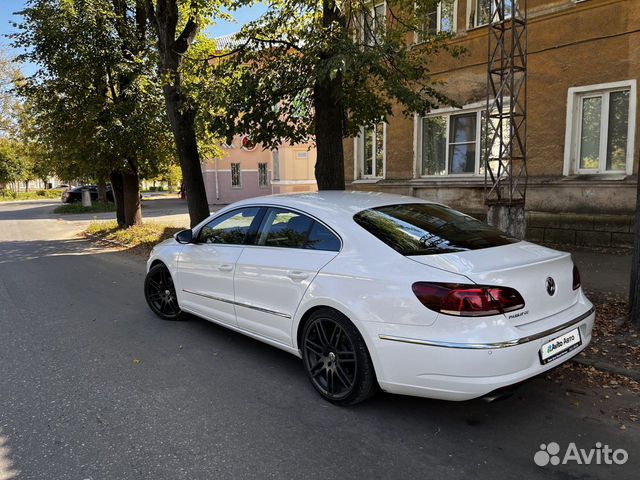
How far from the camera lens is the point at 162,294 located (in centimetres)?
595

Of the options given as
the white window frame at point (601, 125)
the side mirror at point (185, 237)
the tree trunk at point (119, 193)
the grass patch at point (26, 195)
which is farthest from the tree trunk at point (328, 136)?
the grass patch at point (26, 195)

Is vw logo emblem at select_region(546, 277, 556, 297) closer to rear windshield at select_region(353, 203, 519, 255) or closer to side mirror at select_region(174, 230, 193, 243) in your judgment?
rear windshield at select_region(353, 203, 519, 255)

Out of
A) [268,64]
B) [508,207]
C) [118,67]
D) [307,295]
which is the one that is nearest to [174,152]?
[118,67]

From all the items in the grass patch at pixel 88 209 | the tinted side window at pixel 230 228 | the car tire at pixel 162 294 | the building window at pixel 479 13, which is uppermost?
the building window at pixel 479 13

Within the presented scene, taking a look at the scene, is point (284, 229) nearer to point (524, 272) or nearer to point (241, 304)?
point (241, 304)

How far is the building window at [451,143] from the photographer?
467 inches

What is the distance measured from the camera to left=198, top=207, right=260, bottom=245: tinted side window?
475 centimetres

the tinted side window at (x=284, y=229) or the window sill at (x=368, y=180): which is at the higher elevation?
the window sill at (x=368, y=180)

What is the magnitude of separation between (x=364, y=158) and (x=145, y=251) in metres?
6.85

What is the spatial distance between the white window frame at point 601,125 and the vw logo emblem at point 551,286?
7.54 m

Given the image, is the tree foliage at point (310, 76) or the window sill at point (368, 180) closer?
the tree foliage at point (310, 76)

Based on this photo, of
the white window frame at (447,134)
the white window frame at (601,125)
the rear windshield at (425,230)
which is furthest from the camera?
the white window frame at (447,134)

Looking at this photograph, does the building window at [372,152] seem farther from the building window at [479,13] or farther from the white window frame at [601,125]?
the white window frame at [601,125]

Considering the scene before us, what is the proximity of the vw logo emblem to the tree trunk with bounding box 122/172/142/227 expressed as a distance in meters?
14.5
